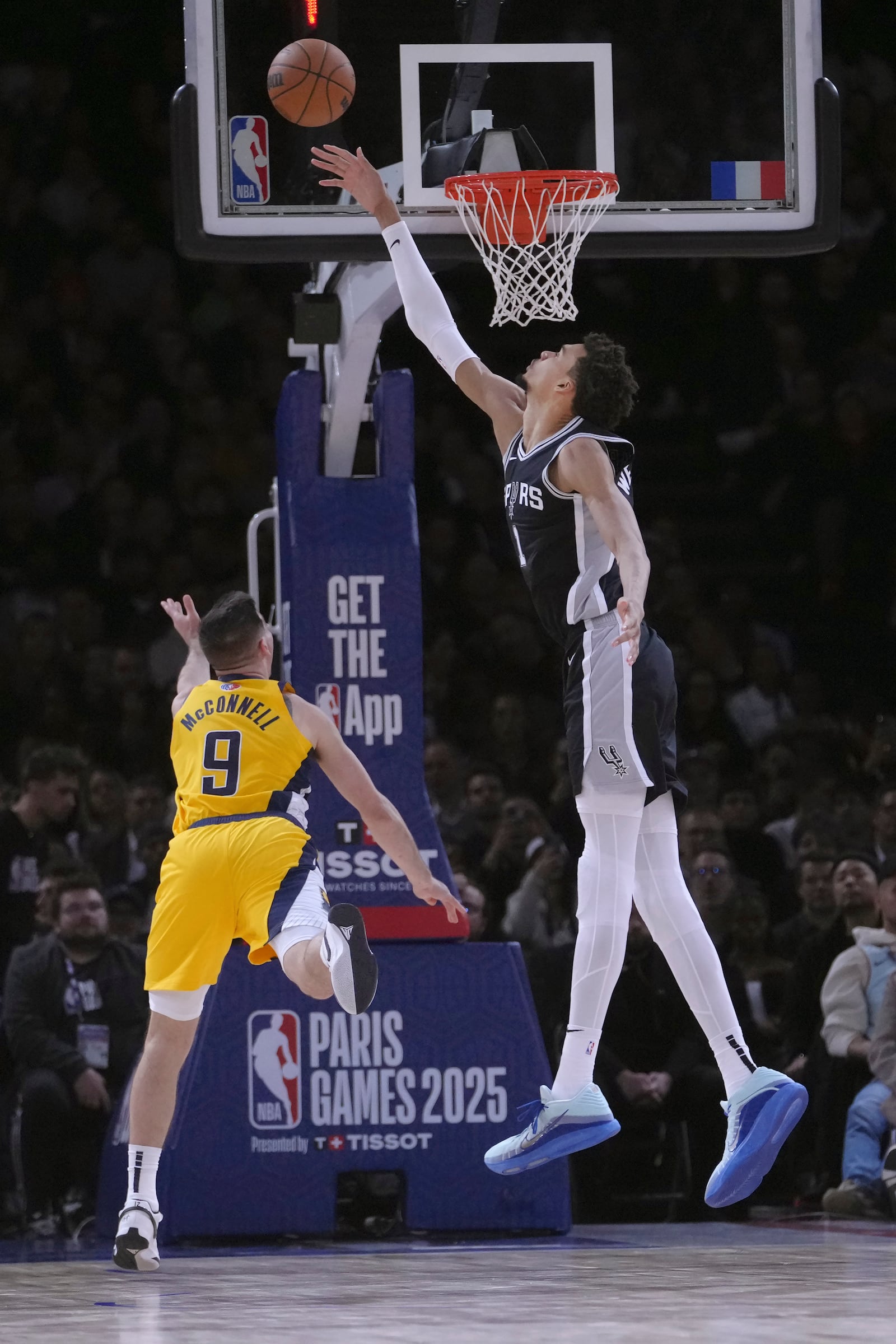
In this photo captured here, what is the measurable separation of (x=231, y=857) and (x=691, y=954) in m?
1.55

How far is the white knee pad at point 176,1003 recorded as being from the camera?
6551 millimetres

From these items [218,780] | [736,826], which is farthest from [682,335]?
[218,780]

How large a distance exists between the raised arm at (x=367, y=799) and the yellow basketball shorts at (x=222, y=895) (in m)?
0.29

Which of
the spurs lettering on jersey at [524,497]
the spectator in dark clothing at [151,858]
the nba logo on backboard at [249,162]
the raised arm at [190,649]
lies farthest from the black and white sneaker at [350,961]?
the spectator in dark clothing at [151,858]

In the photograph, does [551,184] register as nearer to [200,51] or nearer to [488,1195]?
[200,51]

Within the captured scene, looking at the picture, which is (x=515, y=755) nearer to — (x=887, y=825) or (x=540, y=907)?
(x=540, y=907)

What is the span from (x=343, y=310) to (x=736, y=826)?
4.47m

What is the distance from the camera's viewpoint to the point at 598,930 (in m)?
6.00

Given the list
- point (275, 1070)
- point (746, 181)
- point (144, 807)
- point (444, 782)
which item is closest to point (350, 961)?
point (275, 1070)

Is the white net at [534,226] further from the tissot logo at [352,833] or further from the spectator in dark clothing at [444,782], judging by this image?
the spectator in dark clothing at [444,782]

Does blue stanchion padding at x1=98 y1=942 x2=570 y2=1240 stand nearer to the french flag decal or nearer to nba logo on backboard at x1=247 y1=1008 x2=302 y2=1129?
nba logo on backboard at x1=247 y1=1008 x2=302 y2=1129

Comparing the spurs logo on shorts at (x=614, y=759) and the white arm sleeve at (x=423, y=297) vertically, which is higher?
the white arm sleeve at (x=423, y=297)

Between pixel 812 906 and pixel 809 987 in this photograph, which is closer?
pixel 809 987

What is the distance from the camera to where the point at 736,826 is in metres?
11.3
